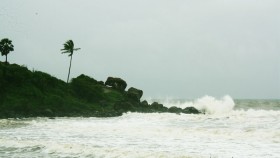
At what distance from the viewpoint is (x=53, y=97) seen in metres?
52.0

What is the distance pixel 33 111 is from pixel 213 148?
31.6m

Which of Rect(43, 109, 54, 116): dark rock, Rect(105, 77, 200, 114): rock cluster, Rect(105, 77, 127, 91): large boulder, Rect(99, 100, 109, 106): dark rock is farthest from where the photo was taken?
Rect(105, 77, 127, 91): large boulder

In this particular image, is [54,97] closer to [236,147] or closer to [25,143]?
[25,143]

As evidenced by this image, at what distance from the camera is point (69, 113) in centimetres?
4684

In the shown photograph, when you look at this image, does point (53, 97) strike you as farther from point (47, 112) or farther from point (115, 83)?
point (115, 83)

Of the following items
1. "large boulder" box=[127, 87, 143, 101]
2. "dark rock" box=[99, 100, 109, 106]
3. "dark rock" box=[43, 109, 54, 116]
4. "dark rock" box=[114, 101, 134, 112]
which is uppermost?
"large boulder" box=[127, 87, 143, 101]

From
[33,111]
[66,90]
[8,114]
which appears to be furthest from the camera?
[66,90]

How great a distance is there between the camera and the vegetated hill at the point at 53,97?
45656 millimetres

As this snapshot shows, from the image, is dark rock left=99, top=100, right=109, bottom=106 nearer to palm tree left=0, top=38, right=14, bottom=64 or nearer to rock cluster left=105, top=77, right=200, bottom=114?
rock cluster left=105, top=77, right=200, bottom=114

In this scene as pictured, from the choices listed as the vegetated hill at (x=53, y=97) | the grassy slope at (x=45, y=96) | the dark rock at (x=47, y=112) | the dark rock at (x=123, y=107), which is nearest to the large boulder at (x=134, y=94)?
the vegetated hill at (x=53, y=97)

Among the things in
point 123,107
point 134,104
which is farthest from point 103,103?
point 123,107

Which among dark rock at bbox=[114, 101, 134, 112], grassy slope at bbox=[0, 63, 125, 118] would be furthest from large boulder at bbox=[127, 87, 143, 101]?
dark rock at bbox=[114, 101, 134, 112]

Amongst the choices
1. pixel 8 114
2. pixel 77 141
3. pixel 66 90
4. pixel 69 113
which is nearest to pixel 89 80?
pixel 66 90

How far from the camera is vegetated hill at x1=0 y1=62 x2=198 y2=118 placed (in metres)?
45.7
